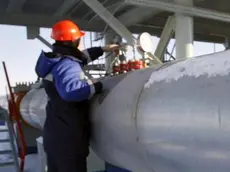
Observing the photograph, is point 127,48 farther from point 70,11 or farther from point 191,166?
point 70,11

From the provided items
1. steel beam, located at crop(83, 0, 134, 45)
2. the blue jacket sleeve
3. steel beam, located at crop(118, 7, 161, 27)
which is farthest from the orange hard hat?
steel beam, located at crop(118, 7, 161, 27)

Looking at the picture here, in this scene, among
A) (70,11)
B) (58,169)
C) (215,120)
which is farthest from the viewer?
(70,11)

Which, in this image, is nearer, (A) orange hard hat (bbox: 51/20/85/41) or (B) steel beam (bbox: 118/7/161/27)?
(A) orange hard hat (bbox: 51/20/85/41)

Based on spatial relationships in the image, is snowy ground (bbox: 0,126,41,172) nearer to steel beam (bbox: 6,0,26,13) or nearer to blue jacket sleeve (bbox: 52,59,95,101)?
blue jacket sleeve (bbox: 52,59,95,101)

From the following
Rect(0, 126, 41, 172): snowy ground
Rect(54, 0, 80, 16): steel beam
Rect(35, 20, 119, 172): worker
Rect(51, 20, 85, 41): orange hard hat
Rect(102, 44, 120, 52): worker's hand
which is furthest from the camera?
Rect(54, 0, 80, 16): steel beam

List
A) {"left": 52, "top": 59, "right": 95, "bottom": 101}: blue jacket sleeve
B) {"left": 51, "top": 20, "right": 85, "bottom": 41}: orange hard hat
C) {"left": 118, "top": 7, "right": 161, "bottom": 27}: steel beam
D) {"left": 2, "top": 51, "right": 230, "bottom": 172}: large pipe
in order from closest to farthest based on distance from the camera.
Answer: {"left": 2, "top": 51, "right": 230, "bottom": 172}: large pipe
{"left": 52, "top": 59, "right": 95, "bottom": 101}: blue jacket sleeve
{"left": 51, "top": 20, "right": 85, "bottom": 41}: orange hard hat
{"left": 118, "top": 7, "right": 161, "bottom": 27}: steel beam

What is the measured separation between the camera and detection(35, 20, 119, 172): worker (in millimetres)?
1888

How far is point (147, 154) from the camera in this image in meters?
1.39

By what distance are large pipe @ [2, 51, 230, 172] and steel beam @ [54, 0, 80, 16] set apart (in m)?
5.86

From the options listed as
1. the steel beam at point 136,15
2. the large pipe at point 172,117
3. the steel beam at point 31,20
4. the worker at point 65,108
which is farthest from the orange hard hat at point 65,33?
the steel beam at point 31,20

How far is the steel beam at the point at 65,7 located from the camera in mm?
7312

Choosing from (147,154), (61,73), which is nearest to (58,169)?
(61,73)

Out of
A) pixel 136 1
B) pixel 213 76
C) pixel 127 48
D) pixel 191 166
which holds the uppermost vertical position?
pixel 136 1

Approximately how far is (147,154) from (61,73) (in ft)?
2.28
